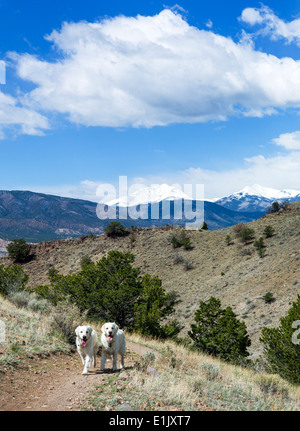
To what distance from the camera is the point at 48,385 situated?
7.96 metres

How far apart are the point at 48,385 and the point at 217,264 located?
5046cm

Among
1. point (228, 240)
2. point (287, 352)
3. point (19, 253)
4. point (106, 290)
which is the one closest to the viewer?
point (287, 352)

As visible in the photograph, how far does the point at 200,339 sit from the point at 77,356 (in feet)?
50.6

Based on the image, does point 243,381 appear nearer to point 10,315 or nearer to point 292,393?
point 292,393

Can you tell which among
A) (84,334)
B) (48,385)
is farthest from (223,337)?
(48,385)

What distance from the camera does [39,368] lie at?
894 cm

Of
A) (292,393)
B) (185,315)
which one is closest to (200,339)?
(292,393)

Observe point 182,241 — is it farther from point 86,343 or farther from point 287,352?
point 86,343

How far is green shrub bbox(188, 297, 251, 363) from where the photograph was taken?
22203 mm

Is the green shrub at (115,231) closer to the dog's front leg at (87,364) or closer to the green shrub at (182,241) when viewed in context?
the green shrub at (182,241)

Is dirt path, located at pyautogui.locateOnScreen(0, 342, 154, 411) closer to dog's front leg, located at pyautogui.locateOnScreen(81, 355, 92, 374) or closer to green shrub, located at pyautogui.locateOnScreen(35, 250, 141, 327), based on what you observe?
dog's front leg, located at pyautogui.locateOnScreen(81, 355, 92, 374)

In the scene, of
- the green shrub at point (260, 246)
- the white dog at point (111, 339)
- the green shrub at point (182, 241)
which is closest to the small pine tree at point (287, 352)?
the white dog at point (111, 339)

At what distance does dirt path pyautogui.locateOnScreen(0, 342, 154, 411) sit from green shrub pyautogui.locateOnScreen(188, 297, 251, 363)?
1433 centimetres
